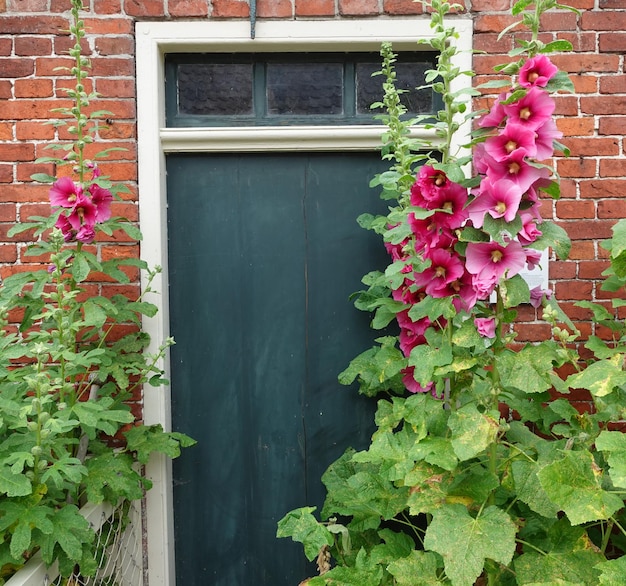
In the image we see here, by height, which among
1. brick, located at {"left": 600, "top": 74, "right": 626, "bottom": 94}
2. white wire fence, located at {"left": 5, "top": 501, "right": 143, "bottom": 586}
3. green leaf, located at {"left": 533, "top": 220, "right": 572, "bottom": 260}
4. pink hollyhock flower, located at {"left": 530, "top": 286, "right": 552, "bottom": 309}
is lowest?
white wire fence, located at {"left": 5, "top": 501, "right": 143, "bottom": 586}

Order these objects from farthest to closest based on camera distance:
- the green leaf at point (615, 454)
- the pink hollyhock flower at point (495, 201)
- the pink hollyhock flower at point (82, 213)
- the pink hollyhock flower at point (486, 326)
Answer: the pink hollyhock flower at point (82, 213) < the pink hollyhock flower at point (486, 326) < the pink hollyhock flower at point (495, 201) < the green leaf at point (615, 454)

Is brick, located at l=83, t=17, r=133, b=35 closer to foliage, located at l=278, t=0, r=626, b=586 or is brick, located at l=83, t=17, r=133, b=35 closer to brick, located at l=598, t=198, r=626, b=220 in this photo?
foliage, located at l=278, t=0, r=626, b=586

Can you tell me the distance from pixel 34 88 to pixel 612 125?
2.48 m

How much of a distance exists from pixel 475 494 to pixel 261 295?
136 centimetres

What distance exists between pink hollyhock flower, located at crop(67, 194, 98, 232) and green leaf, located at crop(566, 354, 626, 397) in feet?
5.52

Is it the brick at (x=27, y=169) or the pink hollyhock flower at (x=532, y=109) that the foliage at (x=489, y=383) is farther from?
the brick at (x=27, y=169)

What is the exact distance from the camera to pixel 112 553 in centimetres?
232

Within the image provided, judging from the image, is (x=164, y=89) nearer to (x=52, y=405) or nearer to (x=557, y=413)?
(x=52, y=405)

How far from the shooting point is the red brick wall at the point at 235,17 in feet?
8.08

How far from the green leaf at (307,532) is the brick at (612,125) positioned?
200cm

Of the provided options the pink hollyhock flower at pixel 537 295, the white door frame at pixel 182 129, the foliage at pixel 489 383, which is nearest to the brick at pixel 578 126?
the white door frame at pixel 182 129

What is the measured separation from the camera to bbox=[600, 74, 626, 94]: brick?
2.49 metres

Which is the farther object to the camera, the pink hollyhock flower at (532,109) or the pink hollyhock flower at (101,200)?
the pink hollyhock flower at (101,200)

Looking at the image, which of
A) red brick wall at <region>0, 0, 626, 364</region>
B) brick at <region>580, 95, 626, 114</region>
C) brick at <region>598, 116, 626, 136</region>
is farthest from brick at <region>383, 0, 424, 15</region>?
brick at <region>598, 116, 626, 136</region>
